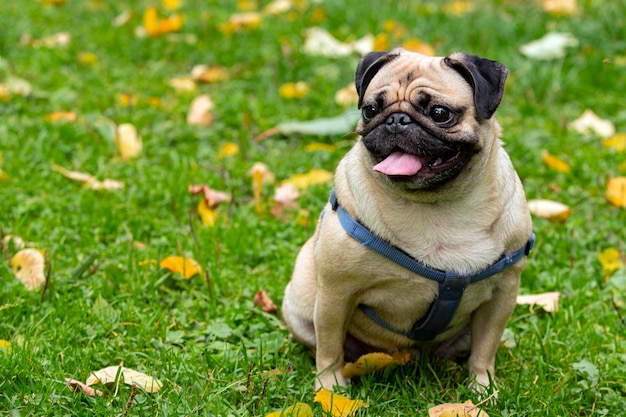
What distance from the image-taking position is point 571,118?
5824 millimetres

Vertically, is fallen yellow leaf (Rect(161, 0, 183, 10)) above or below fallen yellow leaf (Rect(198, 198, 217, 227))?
below

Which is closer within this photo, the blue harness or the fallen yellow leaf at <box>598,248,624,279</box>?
the blue harness

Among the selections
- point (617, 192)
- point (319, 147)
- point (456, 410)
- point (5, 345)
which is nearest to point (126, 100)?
point (319, 147)

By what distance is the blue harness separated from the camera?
303cm

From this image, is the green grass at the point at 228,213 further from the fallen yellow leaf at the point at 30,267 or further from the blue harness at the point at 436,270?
the blue harness at the point at 436,270

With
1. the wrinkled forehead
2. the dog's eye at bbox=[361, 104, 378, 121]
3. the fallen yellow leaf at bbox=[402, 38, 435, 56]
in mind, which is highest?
the wrinkled forehead

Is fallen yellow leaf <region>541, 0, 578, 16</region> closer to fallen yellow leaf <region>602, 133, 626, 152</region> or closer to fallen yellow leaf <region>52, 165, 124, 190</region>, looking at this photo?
fallen yellow leaf <region>602, 133, 626, 152</region>

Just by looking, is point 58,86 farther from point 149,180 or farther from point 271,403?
point 271,403

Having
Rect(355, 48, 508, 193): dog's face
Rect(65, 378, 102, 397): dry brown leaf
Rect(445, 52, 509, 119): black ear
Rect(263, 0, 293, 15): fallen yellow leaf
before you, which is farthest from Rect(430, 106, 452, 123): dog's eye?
Rect(263, 0, 293, 15): fallen yellow leaf

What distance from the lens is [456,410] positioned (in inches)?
118

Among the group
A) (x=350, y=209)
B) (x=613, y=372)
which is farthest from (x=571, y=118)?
(x=350, y=209)

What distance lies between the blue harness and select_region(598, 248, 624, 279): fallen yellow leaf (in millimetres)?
1147

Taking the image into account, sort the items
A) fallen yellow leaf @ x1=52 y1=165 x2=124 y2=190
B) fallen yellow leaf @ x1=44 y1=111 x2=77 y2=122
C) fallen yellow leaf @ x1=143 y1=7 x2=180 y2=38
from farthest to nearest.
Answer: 1. fallen yellow leaf @ x1=143 y1=7 x2=180 y2=38
2. fallen yellow leaf @ x1=44 y1=111 x2=77 y2=122
3. fallen yellow leaf @ x1=52 y1=165 x2=124 y2=190

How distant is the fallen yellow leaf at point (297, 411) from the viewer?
115 inches
